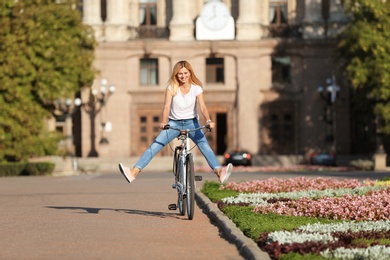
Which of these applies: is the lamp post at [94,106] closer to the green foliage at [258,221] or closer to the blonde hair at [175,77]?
the green foliage at [258,221]

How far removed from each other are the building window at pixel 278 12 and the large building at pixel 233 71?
6cm

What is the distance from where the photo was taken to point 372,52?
5600cm

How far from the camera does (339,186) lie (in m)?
23.7

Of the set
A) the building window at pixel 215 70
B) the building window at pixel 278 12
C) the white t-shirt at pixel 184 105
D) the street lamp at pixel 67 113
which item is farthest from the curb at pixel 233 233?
the building window at pixel 278 12

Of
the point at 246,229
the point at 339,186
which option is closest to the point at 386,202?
the point at 246,229

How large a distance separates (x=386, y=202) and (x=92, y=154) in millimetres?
52424

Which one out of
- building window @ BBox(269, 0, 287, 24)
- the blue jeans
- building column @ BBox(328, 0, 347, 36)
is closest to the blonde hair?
the blue jeans

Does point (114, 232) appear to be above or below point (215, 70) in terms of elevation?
below

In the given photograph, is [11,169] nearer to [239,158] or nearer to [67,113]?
[67,113]

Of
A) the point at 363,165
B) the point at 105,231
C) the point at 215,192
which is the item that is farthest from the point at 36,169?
the point at 105,231

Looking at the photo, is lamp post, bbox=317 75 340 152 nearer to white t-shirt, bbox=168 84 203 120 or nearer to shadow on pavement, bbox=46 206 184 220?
shadow on pavement, bbox=46 206 184 220

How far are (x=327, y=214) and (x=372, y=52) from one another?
40743mm

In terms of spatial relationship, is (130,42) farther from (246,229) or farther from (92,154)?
(246,229)

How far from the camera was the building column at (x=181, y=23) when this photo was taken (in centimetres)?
6925
